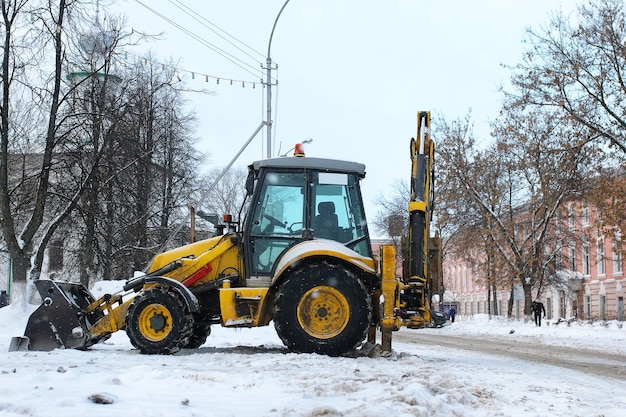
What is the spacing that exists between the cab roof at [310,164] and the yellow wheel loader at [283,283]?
1cm

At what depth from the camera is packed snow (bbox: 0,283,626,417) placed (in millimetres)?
4895

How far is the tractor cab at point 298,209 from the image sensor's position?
10.2 m

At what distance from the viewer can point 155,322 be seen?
9703 millimetres

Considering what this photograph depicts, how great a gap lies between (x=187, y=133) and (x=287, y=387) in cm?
3107

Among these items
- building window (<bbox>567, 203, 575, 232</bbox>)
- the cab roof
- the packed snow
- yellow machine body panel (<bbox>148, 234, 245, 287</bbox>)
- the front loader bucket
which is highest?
building window (<bbox>567, 203, 575, 232</bbox>)

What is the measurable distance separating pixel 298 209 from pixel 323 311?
1593 millimetres

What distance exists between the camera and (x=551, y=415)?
5.53 metres

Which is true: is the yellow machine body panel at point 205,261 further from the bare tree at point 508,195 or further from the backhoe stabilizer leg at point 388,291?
the bare tree at point 508,195

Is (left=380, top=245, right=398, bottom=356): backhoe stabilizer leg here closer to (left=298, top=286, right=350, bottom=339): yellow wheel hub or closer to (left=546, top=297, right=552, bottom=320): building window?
(left=298, top=286, right=350, bottom=339): yellow wheel hub

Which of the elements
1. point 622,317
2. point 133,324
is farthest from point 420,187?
point 622,317

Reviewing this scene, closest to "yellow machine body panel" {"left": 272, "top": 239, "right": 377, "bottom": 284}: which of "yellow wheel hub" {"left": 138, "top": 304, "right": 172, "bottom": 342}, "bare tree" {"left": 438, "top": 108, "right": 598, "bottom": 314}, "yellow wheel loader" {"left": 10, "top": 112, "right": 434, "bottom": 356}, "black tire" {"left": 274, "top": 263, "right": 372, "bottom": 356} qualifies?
"yellow wheel loader" {"left": 10, "top": 112, "right": 434, "bottom": 356}

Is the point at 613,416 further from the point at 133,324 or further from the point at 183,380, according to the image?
the point at 133,324

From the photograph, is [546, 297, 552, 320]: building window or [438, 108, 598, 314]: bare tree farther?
[546, 297, 552, 320]: building window

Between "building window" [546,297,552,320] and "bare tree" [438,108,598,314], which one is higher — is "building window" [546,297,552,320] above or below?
below
